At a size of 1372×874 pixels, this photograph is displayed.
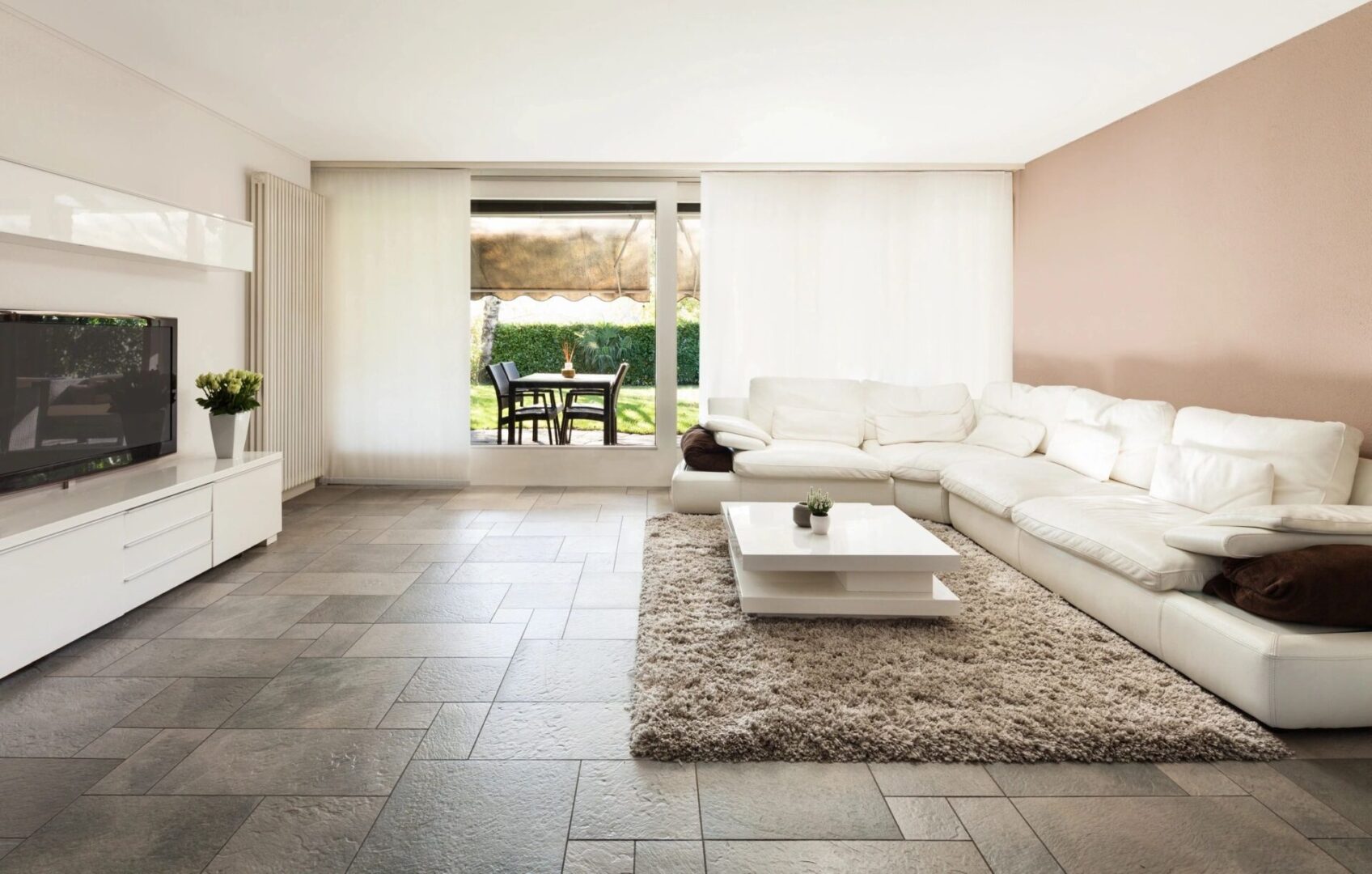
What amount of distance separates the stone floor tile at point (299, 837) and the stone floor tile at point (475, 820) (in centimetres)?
4

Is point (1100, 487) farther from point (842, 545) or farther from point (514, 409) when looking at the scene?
point (514, 409)

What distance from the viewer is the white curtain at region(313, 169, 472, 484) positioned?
6.25 meters

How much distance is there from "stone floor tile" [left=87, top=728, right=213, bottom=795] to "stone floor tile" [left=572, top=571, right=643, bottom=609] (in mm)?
1526

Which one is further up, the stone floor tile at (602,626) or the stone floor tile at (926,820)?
the stone floor tile at (602,626)

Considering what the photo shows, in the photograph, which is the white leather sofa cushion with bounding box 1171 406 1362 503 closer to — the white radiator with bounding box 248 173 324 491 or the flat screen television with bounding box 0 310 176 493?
the flat screen television with bounding box 0 310 176 493

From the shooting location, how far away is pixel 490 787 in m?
1.98

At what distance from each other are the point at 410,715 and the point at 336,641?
79 cm

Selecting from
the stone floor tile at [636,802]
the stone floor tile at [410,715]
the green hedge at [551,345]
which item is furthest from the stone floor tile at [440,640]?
the green hedge at [551,345]

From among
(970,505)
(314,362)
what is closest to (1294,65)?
(970,505)

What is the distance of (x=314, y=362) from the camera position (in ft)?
20.1

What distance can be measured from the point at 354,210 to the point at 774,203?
3410mm

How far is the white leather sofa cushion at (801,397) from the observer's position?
5.94 meters

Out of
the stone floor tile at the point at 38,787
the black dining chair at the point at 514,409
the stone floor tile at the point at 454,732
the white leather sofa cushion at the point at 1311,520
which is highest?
the black dining chair at the point at 514,409

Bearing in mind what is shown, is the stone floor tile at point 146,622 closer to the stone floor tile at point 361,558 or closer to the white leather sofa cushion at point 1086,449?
the stone floor tile at point 361,558
